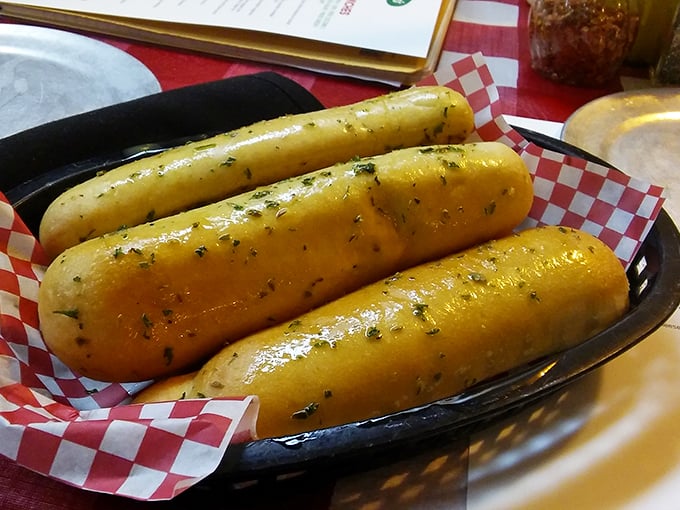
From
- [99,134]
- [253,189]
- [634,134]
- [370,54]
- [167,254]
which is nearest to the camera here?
[167,254]

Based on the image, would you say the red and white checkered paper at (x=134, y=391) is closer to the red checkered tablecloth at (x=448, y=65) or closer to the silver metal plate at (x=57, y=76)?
the red checkered tablecloth at (x=448, y=65)

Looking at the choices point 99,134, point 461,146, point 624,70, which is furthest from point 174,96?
point 624,70

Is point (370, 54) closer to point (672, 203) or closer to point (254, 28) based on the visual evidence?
point (254, 28)

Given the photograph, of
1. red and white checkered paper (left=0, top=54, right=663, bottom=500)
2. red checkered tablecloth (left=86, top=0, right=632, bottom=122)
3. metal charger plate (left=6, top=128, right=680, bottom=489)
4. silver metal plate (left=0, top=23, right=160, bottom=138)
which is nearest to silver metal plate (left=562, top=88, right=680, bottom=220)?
red checkered tablecloth (left=86, top=0, right=632, bottom=122)

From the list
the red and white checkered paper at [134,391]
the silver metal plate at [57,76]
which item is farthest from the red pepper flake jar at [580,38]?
the silver metal plate at [57,76]

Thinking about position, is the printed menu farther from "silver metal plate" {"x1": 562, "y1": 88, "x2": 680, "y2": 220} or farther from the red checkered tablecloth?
"silver metal plate" {"x1": 562, "y1": 88, "x2": 680, "y2": 220}

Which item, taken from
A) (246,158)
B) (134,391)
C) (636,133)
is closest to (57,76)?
(246,158)
